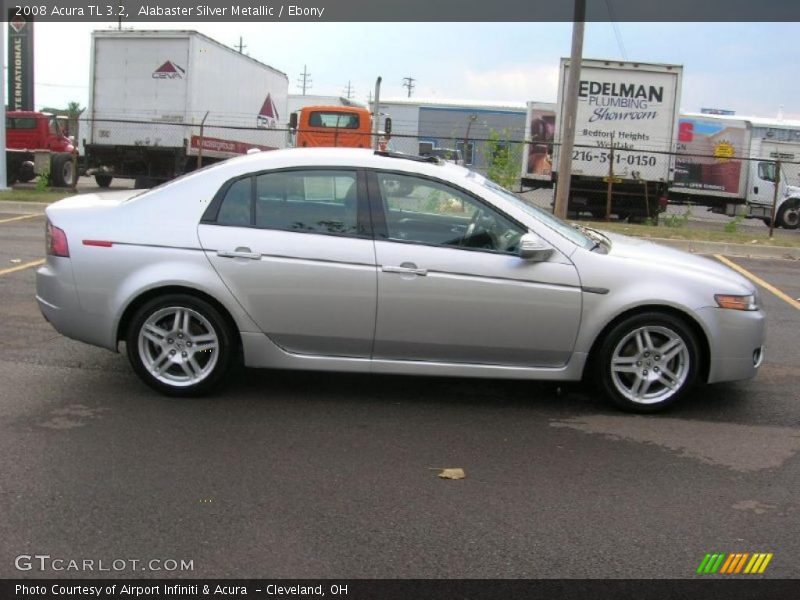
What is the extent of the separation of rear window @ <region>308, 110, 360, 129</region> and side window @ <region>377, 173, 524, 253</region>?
721 inches

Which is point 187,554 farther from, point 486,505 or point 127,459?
point 486,505

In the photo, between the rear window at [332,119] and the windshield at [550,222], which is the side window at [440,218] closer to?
the windshield at [550,222]

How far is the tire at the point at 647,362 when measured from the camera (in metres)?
5.08

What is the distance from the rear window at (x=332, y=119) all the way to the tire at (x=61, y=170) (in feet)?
21.5

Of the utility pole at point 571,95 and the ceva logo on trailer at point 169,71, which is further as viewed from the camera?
the ceva logo on trailer at point 169,71

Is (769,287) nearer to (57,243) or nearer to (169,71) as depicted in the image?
(57,243)

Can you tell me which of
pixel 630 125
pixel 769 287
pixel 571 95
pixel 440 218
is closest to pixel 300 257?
pixel 440 218

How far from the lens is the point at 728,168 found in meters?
26.0

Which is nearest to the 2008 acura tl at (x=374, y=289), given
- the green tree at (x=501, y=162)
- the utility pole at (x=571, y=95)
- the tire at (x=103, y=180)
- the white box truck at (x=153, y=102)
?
the utility pole at (x=571, y=95)

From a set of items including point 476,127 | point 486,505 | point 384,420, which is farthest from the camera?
point 476,127
